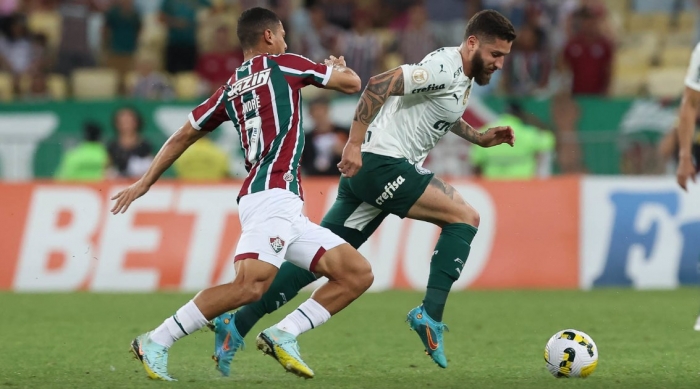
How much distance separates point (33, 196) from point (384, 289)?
406 centimetres

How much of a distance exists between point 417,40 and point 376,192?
34.9 ft

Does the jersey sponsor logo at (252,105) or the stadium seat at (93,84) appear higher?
the stadium seat at (93,84)

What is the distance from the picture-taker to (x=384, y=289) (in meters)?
13.5

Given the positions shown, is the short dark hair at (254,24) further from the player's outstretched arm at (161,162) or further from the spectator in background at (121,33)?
the spectator in background at (121,33)

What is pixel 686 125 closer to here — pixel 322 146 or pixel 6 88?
pixel 322 146

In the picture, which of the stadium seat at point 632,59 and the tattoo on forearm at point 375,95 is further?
the stadium seat at point 632,59

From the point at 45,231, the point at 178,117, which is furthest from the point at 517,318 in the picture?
the point at 178,117

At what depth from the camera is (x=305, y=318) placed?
6.84 meters

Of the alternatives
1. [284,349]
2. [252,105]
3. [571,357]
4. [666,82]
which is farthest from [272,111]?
[666,82]

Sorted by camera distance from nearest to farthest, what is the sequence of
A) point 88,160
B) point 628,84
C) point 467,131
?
point 467,131 → point 88,160 → point 628,84

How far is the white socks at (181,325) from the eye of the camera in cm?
655

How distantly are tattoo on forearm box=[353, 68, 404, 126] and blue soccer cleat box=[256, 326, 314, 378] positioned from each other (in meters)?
1.28

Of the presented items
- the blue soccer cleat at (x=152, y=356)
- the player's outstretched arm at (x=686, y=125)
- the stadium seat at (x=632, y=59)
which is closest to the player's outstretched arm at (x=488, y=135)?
the player's outstretched arm at (x=686, y=125)

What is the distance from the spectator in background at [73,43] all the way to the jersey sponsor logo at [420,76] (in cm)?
1220
